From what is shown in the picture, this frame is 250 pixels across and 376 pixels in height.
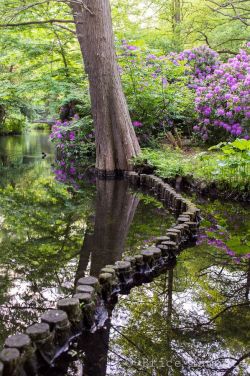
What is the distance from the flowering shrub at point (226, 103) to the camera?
33.4ft

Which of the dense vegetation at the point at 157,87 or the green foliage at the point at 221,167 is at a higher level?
the dense vegetation at the point at 157,87

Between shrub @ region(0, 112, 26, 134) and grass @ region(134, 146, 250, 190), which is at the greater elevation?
shrub @ region(0, 112, 26, 134)

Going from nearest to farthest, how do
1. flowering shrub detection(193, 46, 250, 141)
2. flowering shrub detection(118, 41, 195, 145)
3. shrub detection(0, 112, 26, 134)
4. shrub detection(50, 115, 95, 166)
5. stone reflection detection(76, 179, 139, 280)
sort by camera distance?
stone reflection detection(76, 179, 139, 280)
flowering shrub detection(193, 46, 250, 141)
flowering shrub detection(118, 41, 195, 145)
shrub detection(50, 115, 95, 166)
shrub detection(0, 112, 26, 134)

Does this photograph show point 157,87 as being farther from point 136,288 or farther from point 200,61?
point 136,288

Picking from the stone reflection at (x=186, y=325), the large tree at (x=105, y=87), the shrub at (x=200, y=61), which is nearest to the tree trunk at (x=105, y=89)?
the large tree at (x=105, y=87)

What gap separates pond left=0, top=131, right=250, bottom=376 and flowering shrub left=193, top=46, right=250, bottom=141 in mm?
3923

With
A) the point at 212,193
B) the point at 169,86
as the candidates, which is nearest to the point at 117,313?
the point at 212,193

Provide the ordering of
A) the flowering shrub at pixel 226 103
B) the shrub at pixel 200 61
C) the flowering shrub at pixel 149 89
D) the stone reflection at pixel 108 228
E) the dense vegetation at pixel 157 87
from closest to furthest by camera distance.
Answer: the stone reflection at pixel 108 228, the dense vegetation at pixel 157 87, the flowering shrub at pixel 226 103, the flowering shrub at pixel 149 89, the shrub at pixel 200 61

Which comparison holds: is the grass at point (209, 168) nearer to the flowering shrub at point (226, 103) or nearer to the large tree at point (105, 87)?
the large tree at point (105, 87)

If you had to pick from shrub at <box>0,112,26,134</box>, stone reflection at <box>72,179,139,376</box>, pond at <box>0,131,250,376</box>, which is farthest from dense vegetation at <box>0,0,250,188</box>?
shrub at <box>0,112,26,134</box>

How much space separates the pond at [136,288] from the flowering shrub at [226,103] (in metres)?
3.92

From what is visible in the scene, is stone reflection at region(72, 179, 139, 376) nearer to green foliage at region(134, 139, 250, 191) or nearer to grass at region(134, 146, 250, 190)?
grass at region(134, 146, 250, 190)

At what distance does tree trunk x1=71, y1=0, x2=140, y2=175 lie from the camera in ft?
32.9

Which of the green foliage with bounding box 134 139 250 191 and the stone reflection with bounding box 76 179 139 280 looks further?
the green foliage with bounding box 134 139 250 191
